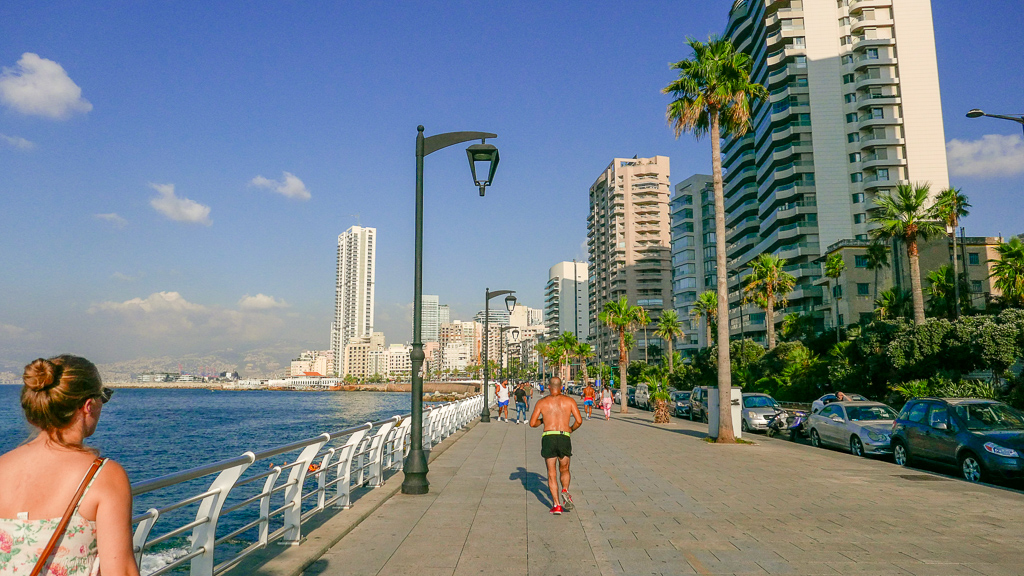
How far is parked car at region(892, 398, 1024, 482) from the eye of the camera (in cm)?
1141

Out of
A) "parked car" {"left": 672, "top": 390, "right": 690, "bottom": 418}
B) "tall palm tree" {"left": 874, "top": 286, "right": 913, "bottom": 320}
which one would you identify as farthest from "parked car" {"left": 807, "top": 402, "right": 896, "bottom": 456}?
"tall palm tree" {"left": 874, "top": 286, "right": 913, "bottom": 320}

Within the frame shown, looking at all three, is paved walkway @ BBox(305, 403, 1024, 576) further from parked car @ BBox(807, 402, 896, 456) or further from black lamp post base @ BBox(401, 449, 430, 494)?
parked car @ BBox(807, 402, 896, 456)

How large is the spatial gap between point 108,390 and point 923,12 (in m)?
97.1

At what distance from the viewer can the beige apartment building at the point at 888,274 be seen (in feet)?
184

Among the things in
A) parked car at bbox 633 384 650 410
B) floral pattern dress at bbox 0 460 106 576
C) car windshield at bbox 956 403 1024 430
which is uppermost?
floral pattern dress at bbox 0 460 106 576

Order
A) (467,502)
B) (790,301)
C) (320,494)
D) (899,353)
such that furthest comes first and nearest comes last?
(790,301) < (899,353) < (467,502) < (320,494)

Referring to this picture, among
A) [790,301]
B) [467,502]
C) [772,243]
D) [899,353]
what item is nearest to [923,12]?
[772,243]

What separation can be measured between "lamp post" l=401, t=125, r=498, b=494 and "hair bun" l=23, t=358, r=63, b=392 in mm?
7720

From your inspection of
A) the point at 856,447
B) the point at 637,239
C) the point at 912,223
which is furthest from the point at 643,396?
the point at 637,239

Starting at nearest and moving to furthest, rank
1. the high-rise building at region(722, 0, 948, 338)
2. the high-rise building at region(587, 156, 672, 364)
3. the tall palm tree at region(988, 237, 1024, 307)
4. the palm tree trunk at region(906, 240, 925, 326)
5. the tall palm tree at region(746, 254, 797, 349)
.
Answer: the palm tree trunk at region(906, 240, 925, 326) → the tall palm tree at region(988, 237, 1024, 307) → the tall palm tree at region(746, 254, 797, 349) → the high-rise building at region(722, 0, 948, 338) → the high-rise building at region(587, 156, 672, 364)

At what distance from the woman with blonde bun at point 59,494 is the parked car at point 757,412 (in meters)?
24.3

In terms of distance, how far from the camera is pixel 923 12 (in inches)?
3105

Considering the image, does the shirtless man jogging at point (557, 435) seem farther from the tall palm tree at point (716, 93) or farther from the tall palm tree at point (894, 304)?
the tall palm tree at point (894, 304)

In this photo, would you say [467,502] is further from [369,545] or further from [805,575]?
[805,575]
